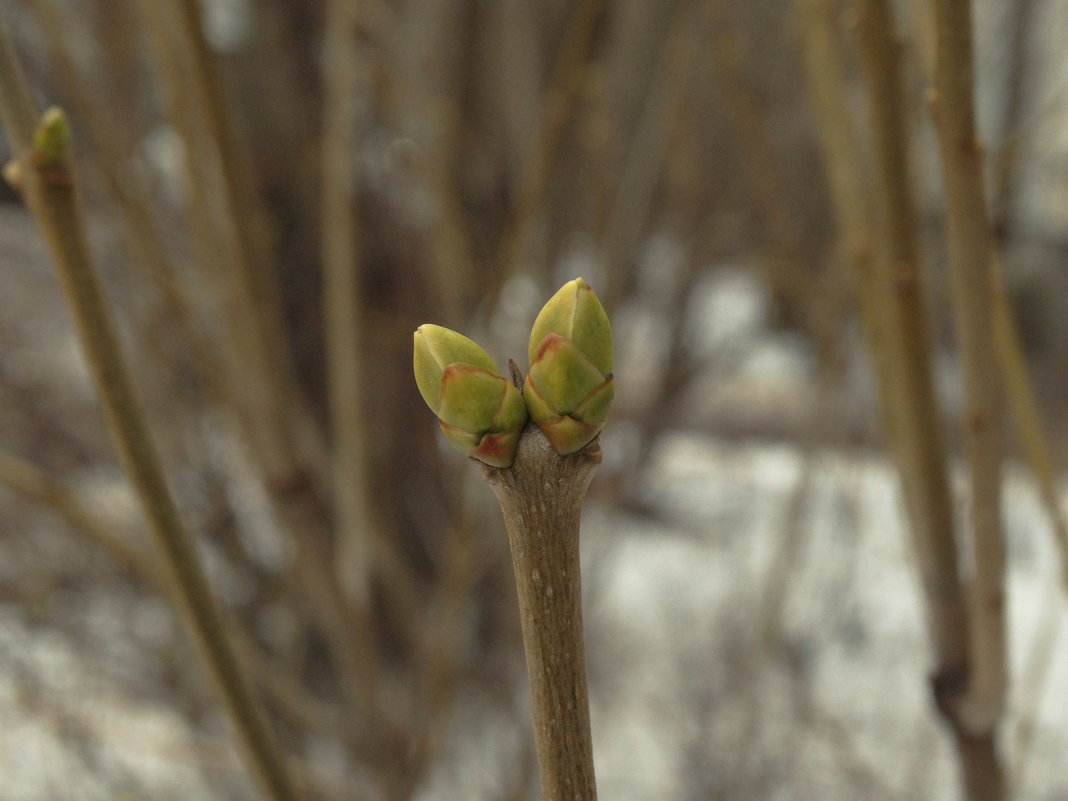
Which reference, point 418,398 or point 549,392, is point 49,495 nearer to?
point 549,392

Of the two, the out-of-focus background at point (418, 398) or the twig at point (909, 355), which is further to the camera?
the out-of-focus background at point (418, 398)

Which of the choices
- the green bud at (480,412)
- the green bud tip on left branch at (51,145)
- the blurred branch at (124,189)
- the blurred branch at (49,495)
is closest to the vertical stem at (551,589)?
the green bud at (480,412)

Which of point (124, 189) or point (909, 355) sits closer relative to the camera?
point (909, 355)

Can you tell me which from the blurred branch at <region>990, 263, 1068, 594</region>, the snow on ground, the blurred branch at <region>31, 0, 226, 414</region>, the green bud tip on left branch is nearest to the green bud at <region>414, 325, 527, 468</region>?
the green bud tip on left branch

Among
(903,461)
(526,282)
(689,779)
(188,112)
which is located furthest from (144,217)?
(689,779)

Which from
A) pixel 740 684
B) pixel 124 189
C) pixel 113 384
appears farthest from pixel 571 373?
pixel 740 684

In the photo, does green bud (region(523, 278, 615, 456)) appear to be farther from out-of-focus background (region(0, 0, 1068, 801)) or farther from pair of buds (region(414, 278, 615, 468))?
out-of-focus background (region(0, 0, 1068, 801))

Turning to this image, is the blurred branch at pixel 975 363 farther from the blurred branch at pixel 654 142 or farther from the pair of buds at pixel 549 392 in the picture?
the blurred branch at pixel 654 142
